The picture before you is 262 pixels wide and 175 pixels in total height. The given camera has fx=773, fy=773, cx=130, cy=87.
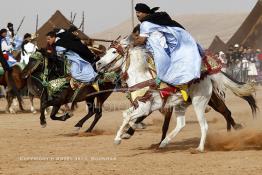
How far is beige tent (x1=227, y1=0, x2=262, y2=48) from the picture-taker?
38.4m

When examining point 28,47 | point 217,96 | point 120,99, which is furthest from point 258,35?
point 217,96

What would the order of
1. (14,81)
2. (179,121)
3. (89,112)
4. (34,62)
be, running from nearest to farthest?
1. (179,121)
2. (89,112)
3. (34,62)
4. (14,81)

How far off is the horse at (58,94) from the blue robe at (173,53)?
366cm

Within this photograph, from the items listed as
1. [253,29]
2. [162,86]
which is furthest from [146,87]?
[253,29]

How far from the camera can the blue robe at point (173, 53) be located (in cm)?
1135

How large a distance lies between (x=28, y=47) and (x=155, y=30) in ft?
46.0

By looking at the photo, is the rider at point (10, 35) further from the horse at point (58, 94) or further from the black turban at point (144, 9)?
the black turban at point (144, 9)

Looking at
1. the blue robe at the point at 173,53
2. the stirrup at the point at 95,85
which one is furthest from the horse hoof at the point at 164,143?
the stirrup at the point at 95,85

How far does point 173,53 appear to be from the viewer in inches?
453

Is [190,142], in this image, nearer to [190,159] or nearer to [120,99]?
[190,159]

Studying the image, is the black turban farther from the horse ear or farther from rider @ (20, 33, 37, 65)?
rider @ (20, 33, 37, 65)

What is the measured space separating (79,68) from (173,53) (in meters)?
4.33

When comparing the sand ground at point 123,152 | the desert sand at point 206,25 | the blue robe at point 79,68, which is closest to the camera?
the sand ground at point 123,152

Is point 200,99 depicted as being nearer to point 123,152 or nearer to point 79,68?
point 123,152
